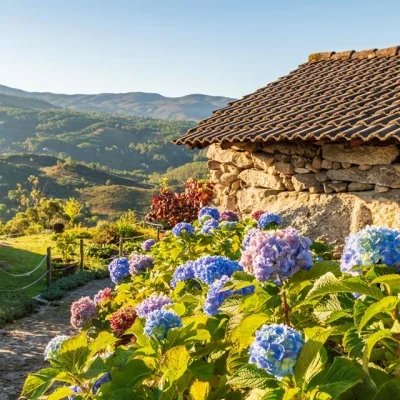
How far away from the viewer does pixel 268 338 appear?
4.77 feet

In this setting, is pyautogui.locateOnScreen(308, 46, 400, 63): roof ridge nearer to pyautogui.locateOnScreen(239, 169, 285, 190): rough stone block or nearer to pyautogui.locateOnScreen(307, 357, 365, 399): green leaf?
pyautogui.locateOnScreen(239, 169, 285, 190): rough stone block

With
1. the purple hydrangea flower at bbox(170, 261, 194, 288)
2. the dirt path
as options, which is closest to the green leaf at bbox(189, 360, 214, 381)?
the purple hydrangea flower at bbox(170, 261, 194, 288)

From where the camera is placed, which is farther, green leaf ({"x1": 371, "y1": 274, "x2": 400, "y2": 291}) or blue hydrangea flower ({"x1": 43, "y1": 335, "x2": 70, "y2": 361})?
blue hydrangea flower ({"x1": 43, "y1": 335, "x2": 70, "y2": 361})

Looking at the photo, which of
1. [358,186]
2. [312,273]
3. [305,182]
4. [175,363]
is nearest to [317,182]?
[305,182]

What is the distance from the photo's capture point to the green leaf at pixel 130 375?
2021mm

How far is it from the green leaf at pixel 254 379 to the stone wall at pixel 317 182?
4.45 m

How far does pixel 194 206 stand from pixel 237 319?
33.9 ft

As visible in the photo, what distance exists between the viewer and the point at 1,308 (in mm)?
8391

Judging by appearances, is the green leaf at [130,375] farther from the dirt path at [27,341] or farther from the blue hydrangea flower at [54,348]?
the dirt path at [27,341]

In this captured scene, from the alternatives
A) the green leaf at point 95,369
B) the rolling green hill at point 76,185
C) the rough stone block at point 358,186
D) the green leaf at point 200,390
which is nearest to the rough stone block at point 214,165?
the rough stone block at point 358,186

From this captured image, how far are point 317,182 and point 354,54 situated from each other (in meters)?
4.22

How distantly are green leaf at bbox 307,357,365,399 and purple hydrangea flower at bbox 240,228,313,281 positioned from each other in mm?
519

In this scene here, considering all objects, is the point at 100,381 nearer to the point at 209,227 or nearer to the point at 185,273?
the point at 185,273

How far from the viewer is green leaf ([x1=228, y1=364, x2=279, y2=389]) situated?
1592 mm
